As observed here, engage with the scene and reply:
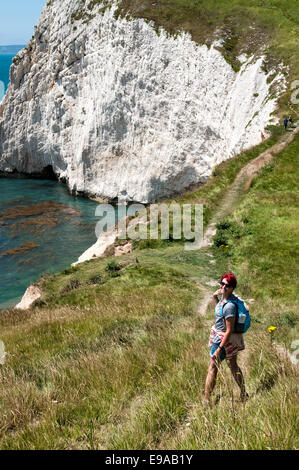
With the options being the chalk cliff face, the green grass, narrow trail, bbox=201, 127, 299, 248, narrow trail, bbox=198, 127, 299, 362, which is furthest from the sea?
the green grass

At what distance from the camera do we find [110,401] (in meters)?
6.12

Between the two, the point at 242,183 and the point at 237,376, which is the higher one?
the point at 242,183

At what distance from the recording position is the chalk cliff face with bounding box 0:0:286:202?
3956cm

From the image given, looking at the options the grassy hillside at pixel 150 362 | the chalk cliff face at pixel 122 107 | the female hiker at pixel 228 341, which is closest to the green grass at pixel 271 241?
the grassy hillside at pixel 150 362

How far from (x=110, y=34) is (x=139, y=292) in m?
45.5

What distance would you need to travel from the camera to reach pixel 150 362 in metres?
7.23

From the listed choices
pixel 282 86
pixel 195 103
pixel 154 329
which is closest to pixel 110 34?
pixel 195 103

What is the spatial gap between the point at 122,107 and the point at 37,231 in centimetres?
1932

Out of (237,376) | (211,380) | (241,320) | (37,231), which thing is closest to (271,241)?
(241,320)

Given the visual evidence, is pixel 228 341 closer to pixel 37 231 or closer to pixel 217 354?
pixel 217 354

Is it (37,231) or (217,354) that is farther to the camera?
(37,231)

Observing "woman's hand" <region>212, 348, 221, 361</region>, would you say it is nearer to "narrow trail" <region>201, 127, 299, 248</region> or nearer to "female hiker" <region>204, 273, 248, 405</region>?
"female hiker" <region>204, 273, 248, 405</region>

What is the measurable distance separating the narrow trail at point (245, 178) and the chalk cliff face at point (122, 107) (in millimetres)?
4467
